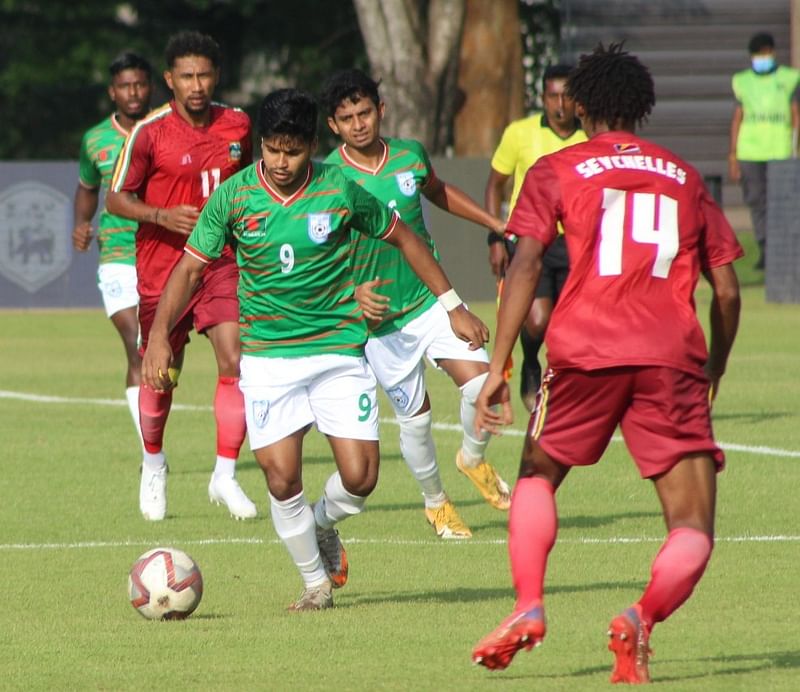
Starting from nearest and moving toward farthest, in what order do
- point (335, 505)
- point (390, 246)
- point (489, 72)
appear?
1. point (335, 505)
2. point (390, 246)
3. point (489, 72)

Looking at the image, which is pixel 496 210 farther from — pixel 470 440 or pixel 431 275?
pixel 431 275

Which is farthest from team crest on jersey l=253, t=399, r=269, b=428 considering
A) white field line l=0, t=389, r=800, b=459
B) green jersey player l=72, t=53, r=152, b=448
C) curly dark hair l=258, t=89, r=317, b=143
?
white field line l=0, t=389, r=800, b=459

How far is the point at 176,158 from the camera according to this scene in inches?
414

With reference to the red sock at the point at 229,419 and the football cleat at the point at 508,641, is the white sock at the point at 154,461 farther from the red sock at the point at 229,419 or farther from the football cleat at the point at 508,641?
the football cleat at the point at 508,641

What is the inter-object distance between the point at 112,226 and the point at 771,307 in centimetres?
1183

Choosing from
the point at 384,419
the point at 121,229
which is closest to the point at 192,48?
the point at 121,229

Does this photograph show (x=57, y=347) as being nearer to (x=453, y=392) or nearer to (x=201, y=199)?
(x=453, y=392)

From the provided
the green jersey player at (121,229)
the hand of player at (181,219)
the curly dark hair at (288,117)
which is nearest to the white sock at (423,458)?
the hand of player at (181,219)

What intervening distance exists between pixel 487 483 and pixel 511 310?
421 cm

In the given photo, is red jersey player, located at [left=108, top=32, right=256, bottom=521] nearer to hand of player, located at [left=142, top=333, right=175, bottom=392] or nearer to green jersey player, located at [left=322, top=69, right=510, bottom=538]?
green jersey player, located at [left=322, top=69, right=510, bottom=538]

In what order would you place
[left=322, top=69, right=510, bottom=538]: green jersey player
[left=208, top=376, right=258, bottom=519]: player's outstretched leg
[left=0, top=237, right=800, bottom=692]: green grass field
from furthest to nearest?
[left=208, top=376, right=258, bottom=519]: player's outstretched leg → [left=322, top=69, right=510, bottom=538]: green jersey player → [left=0, top=237, right=800, bottom=692]: green grass field

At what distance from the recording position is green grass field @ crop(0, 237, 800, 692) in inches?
264

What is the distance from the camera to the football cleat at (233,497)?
34.1 ft

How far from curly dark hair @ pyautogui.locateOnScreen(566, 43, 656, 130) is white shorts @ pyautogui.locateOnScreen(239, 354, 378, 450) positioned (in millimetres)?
1820
